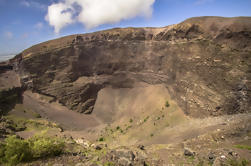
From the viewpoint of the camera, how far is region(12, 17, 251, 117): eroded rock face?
46.8 feet

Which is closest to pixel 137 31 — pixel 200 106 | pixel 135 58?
pixel 135 58

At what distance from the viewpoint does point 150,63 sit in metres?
25.9

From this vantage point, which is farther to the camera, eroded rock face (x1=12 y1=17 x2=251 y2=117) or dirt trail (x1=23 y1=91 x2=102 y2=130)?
dirt trail (x1=23 y1=91 x2=102 y2=130)

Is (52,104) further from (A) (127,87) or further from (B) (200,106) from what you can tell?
(B) (200,106)

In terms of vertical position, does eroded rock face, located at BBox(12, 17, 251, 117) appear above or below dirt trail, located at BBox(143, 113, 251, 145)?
above

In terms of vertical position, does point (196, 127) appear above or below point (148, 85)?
below

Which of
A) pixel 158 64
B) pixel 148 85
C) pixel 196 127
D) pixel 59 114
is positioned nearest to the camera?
pixel 196 127

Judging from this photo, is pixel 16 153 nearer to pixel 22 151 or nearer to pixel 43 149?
pixel 22 151

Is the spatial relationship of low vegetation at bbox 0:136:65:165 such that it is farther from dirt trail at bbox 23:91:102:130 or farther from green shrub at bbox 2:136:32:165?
dirt trail at bbox 23:91:102:130

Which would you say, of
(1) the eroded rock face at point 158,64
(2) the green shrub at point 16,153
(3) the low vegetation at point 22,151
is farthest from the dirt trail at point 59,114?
(2) the green shrub at point 16,153

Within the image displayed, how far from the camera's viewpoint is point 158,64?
24688mm

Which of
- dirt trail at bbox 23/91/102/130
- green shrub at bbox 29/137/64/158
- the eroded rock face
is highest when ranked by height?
the eroded rock face

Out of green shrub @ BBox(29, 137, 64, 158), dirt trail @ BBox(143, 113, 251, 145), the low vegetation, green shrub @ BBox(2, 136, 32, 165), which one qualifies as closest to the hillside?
dirt trail @ BBox(143, 113, 251, 145)

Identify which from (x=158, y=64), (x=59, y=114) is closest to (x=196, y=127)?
(x=158, y=64)
